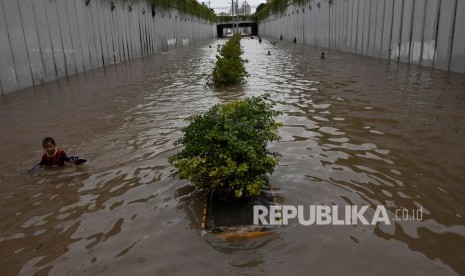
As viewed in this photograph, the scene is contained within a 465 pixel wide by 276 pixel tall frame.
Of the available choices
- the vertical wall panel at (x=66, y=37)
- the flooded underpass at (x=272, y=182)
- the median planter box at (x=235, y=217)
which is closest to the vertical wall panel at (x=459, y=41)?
the flooded underpass at (x=272, y=182)

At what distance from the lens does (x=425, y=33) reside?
16.5 metres

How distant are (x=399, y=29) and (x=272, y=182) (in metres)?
16.5

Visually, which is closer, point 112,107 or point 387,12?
point 112,107

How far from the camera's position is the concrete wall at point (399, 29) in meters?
14.7

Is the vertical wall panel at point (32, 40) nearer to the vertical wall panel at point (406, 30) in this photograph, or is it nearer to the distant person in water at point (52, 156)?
the distant person in water at point (52, 156)

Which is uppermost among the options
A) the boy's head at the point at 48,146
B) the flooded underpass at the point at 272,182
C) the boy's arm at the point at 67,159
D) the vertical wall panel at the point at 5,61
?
the vertical wall panel at the point at 5,61

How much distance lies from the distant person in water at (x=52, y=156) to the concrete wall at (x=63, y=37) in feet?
31.0

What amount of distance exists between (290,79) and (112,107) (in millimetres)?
7507

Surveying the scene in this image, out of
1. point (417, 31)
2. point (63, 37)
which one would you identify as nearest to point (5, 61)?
point (63, 37)

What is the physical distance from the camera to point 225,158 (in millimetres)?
4555

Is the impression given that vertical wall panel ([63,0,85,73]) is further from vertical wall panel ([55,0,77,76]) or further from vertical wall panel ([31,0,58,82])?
vertical wall panel ([31,0,58,82])

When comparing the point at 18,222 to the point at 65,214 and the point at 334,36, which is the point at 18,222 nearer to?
the point at 65,214

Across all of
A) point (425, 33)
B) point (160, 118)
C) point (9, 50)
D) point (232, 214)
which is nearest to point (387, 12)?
point (425, 33)

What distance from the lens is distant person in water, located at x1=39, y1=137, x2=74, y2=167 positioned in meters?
6.12
